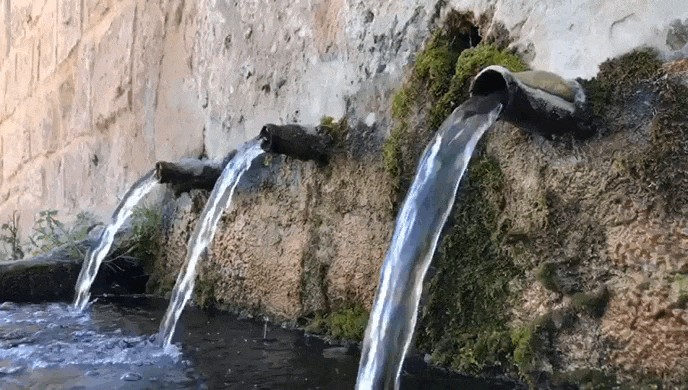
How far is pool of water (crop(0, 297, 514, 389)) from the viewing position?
2100 mm

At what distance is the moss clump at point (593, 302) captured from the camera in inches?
73.2

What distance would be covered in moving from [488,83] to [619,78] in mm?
353

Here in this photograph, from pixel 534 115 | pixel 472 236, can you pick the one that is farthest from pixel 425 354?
pixel 534 115

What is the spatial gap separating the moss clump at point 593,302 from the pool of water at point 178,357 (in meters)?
0.30

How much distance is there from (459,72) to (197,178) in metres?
1.65

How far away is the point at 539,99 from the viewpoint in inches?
70.6

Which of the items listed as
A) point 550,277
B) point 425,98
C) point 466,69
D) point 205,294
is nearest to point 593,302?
point 550,277

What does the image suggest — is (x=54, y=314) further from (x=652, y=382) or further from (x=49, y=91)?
(x=49, y=91)

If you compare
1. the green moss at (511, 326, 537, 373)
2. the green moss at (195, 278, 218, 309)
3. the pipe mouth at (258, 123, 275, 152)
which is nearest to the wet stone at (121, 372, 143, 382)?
the pipe mouth at (258, 123, 275, 152)

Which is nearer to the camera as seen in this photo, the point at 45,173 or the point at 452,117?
the point at 452,117

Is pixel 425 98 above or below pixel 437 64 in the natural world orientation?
below

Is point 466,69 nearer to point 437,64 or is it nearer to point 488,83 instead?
point 437,64

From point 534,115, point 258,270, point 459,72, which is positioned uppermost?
point 459,72

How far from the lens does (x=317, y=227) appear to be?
2.93m
